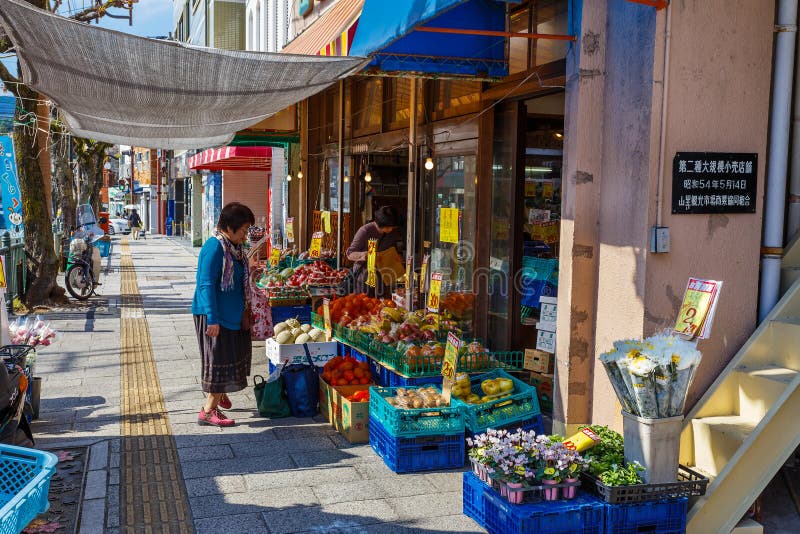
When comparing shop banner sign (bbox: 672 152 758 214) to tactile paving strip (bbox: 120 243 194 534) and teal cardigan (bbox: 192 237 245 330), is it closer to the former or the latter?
teal cardigan (bbox: 192 237 245 330)

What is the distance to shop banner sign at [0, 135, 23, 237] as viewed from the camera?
38.7 ft

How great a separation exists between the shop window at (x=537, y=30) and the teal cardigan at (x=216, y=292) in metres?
3.55

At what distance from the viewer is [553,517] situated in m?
4.31

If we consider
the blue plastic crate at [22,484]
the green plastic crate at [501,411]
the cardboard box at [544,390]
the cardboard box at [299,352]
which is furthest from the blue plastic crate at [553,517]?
the cardboard box at [299,352]

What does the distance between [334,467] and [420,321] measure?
7.72 ft

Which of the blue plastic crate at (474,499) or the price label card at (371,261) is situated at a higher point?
the price label card at (371,261)

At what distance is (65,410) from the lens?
24.6 feet

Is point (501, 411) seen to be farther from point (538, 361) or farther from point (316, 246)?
point (316, 246)

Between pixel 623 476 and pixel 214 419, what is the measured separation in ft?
13.4

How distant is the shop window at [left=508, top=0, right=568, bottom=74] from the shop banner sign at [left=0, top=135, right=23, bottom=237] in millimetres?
8017

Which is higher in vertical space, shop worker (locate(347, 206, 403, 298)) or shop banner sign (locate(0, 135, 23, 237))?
shop banner sign (locate(0, 135, 23, 237))

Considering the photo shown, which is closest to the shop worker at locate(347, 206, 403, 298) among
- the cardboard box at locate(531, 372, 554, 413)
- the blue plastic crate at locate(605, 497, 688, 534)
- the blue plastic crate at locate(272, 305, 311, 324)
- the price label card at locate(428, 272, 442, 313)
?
the blue plastic crate at locate(272, 305, 311, 324)

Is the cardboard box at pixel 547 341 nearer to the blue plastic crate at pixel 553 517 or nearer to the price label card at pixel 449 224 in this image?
the price label card at pixel 449 224

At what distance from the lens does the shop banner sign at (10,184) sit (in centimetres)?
1179
